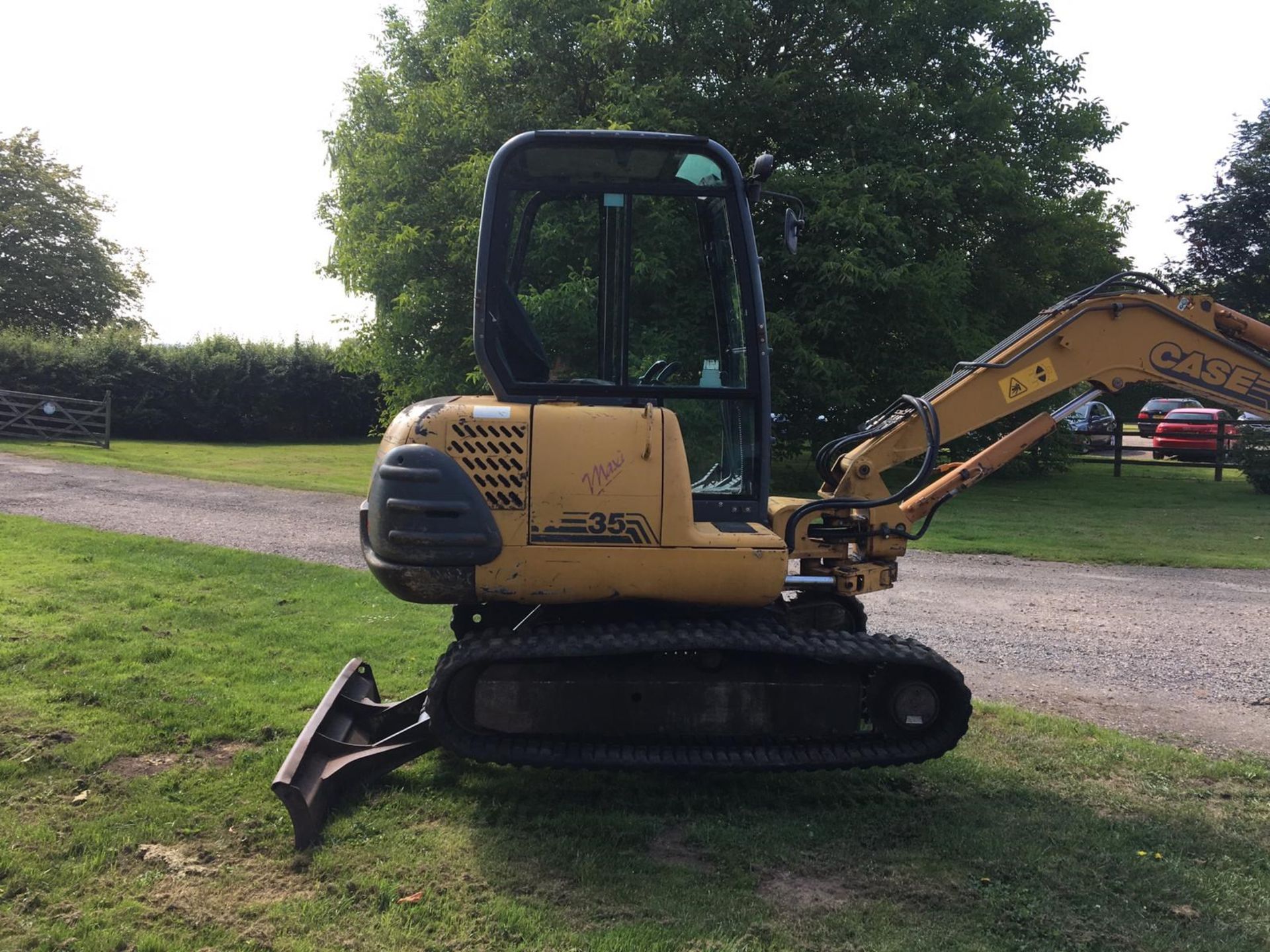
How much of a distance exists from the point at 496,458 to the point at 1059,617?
6.38 m

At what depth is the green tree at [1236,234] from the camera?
28562 millimetres

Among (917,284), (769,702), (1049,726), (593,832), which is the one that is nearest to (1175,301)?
(1049,726)

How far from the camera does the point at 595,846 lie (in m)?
4.09

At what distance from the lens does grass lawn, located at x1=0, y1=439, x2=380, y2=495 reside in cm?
1867

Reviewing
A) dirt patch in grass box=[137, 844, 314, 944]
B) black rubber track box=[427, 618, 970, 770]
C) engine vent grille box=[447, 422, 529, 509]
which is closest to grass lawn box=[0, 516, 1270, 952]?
dirt patch in grass box=[137, 844, 314, 944]

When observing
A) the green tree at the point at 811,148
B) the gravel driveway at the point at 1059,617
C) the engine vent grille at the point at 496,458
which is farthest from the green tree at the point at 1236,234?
the engine vent grille at the point at 496,458

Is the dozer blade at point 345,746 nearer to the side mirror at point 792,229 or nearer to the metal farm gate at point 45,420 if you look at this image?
the side mirror at point 792,229

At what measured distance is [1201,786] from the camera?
4.83 m

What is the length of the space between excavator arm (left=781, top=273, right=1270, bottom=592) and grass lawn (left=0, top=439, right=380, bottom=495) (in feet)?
41.1

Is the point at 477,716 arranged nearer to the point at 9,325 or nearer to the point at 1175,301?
the point at 1175,301

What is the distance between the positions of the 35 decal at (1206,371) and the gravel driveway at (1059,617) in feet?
6.58

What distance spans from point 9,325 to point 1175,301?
146ft

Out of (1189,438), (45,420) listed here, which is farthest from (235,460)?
(1189,438)

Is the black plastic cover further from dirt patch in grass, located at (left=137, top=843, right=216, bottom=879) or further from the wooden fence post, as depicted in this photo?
the wooden fence post
